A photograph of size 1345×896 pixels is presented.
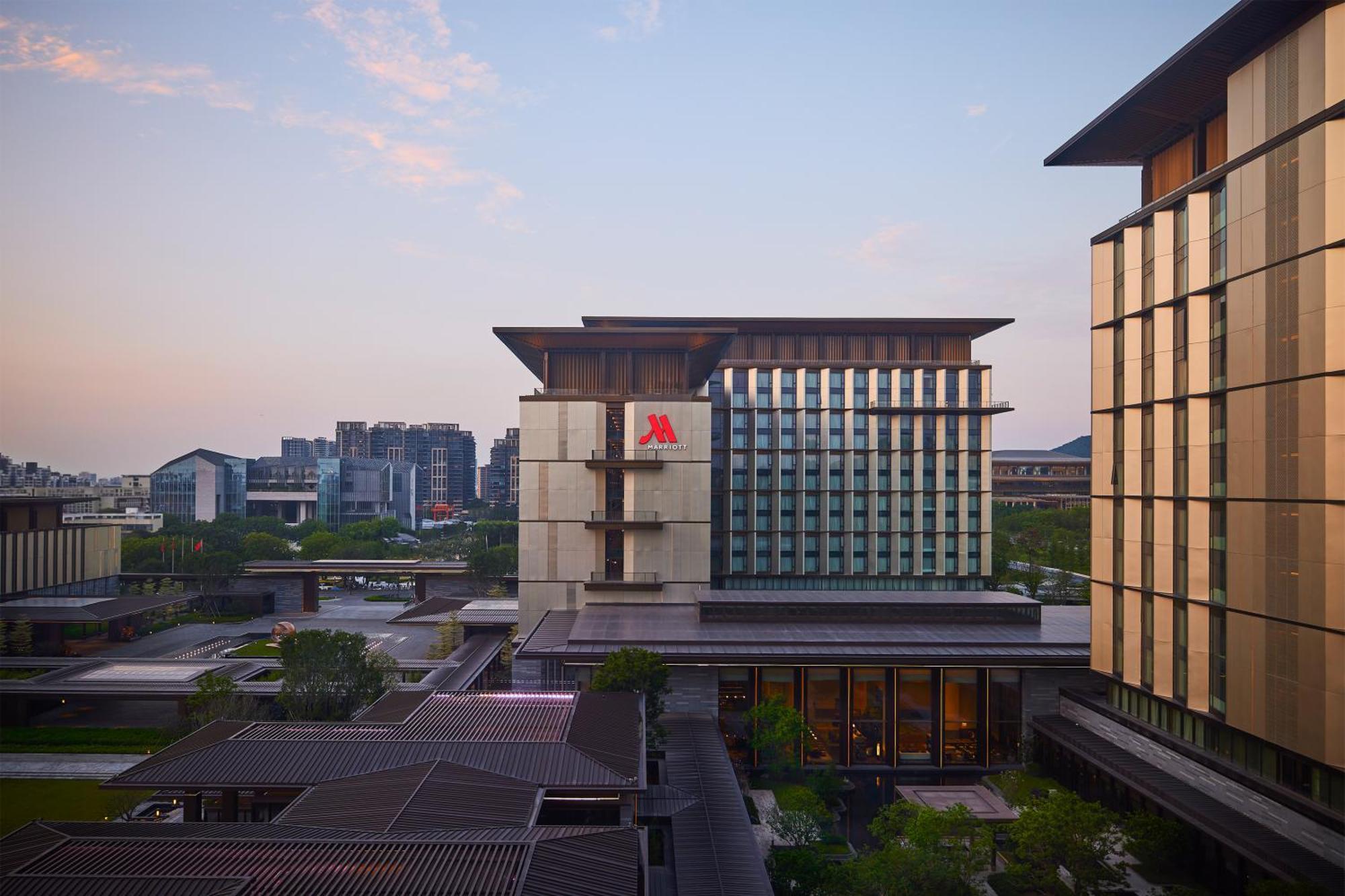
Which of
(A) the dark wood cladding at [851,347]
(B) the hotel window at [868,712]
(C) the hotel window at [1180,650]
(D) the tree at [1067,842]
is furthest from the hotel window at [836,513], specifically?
(D) the tree at [1067,842]

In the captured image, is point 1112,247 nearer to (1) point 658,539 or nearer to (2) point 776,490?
(1) point 658,539

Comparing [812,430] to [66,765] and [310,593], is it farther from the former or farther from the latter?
[310,593]

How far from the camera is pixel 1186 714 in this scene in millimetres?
22312

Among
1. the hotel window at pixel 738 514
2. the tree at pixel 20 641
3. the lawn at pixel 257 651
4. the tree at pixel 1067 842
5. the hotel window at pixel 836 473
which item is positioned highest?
the hotel window at pixel 836 473

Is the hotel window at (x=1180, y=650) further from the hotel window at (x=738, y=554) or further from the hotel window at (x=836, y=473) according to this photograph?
the hotel window at (x=738, y=554)

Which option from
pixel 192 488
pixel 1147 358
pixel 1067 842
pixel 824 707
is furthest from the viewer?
pixel 192 488

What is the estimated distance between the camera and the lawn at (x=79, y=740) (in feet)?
103

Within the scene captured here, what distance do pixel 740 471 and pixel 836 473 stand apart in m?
6.84

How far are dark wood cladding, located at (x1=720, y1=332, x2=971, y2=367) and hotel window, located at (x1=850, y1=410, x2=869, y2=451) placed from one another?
4.50 m

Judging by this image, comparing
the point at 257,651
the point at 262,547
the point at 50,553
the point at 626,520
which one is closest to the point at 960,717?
the point at 626,520

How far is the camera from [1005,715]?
100 ft

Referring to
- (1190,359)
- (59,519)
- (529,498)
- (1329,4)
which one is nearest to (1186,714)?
(1190,359)

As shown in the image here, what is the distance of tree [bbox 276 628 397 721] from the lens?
1161 inches

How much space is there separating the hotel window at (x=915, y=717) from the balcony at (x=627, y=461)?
15866 millimetres
